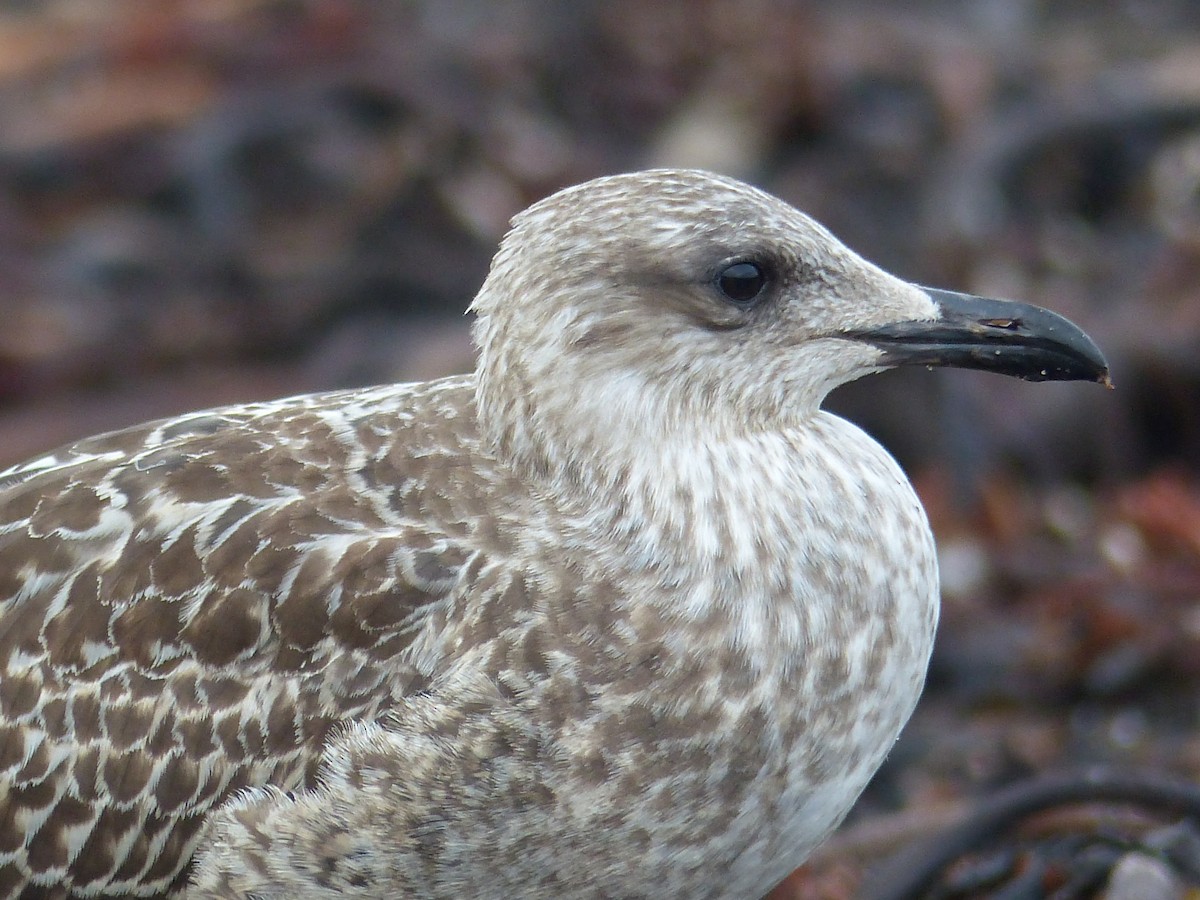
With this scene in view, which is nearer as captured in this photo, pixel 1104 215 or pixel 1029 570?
pixel 1029 570

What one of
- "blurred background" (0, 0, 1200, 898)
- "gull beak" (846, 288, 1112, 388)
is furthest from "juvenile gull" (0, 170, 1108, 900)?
"blurred background" (0, 0, 1200, 898)

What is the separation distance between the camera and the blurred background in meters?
5.68

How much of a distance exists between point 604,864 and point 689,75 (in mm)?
5266

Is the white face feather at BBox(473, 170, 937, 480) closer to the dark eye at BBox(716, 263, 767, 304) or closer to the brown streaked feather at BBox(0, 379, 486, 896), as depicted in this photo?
the dark eye at BBox(716, 263, 767, 304)

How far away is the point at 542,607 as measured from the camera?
302 cm

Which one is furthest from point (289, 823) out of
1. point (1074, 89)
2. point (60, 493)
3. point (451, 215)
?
point (1074, 89)

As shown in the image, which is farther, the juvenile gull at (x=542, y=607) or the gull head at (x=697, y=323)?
the gull head at (x=697, y=323)

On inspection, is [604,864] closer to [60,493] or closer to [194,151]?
[60,493]

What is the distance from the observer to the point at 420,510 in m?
3.19

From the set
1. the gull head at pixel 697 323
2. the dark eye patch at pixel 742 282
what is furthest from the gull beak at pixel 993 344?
the dark eye patch at pixel 742 282

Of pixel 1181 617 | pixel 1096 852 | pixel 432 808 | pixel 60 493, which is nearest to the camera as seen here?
pixel 432 808

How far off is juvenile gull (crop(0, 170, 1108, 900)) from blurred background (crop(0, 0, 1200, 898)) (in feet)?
6.27

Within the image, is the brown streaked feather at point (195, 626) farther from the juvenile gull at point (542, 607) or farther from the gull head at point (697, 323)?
the gull head at point (697, 323)

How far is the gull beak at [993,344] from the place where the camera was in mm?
3189
